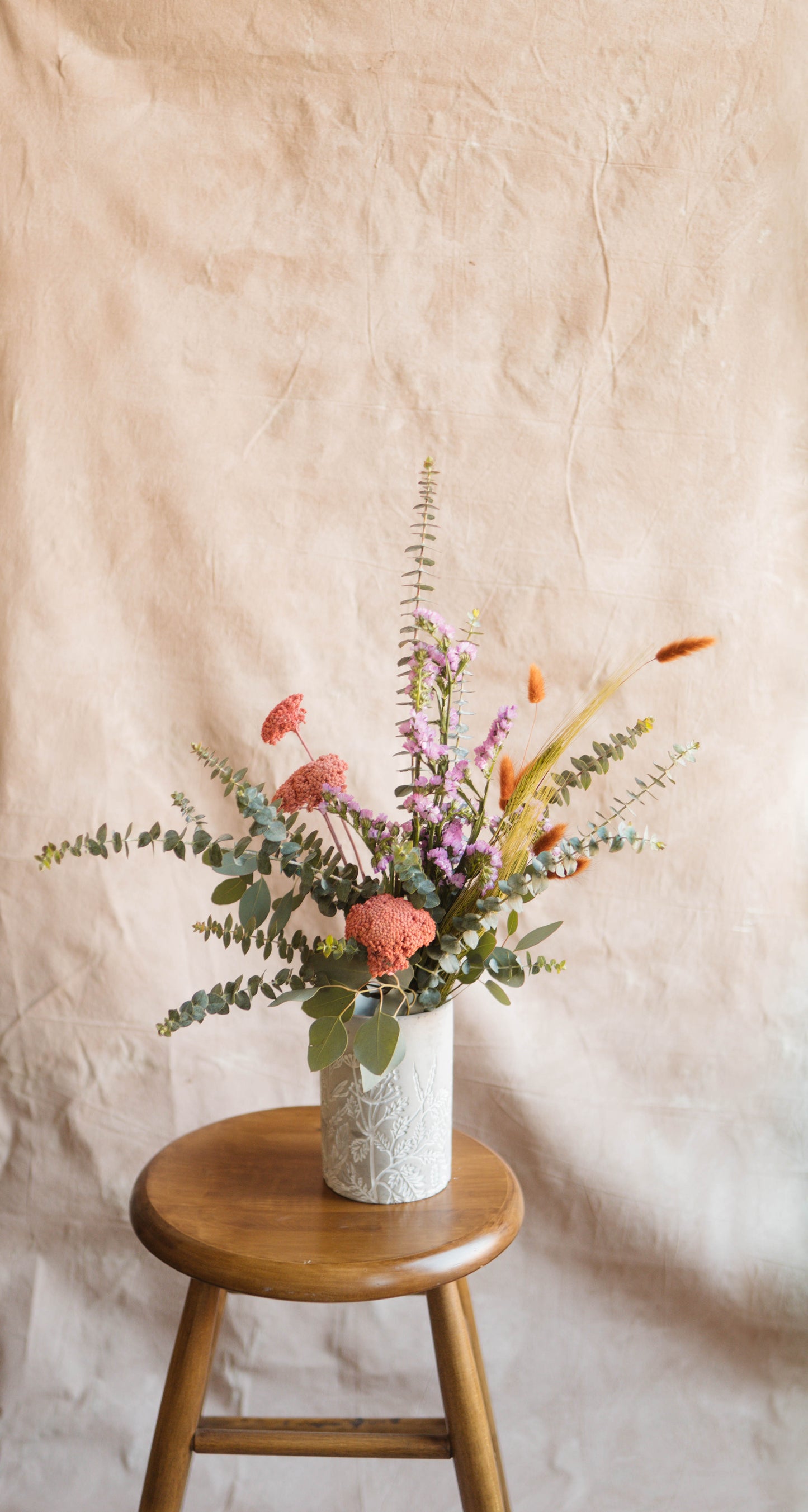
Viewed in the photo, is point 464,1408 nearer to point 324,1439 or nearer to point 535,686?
point 324,1439

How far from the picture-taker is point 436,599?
143 cm

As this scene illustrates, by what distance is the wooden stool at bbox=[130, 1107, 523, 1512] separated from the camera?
0.89 meters

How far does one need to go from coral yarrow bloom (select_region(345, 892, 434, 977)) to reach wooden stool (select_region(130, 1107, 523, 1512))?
9.3 inches

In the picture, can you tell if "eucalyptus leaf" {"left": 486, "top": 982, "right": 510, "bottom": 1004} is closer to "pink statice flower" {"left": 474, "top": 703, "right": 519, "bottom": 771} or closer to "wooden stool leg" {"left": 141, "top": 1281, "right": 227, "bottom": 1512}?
"pink statice flower" {"left": 474, "top": 703, "right": 519, "bottom": 771}

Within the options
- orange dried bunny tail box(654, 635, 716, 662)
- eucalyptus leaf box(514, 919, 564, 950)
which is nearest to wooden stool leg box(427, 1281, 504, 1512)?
eucalyptus leaf box(514, 919, 564, 950)

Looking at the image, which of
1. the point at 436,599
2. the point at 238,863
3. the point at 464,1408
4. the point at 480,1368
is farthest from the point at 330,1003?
the point at 436,599

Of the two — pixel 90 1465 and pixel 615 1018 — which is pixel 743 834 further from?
pixel 90 1465

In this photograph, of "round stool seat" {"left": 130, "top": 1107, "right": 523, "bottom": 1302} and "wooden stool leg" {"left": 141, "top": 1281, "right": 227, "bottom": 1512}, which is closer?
"round stool seat" {"left": 130, "top": 1107, "right": 523, "bottom": 1302}

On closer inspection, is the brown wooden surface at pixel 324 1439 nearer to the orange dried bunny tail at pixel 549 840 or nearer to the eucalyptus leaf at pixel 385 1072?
the eucalyptus leaf at pixel 385 1072

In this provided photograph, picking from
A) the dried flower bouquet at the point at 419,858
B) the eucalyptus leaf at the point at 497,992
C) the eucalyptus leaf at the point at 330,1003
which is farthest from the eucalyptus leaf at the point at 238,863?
the eucalyptus leaf at the point at 497,992

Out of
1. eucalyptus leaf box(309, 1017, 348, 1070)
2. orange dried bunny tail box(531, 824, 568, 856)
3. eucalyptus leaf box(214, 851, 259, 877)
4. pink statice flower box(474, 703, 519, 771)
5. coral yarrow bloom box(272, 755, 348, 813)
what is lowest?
eucalyptus leaf box(309, 1017, 348, 1070)

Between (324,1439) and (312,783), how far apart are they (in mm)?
601

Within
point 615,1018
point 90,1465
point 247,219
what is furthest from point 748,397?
point 90,1465

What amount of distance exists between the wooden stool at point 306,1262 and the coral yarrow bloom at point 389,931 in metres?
0.24
